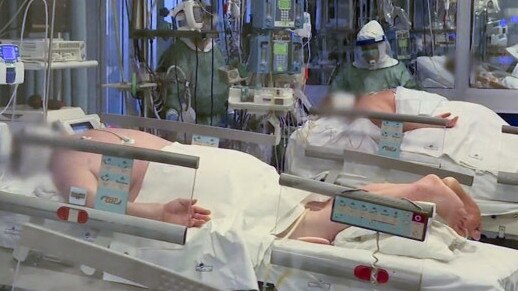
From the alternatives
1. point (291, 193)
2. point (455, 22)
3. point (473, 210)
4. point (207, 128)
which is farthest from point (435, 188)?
point (455, 22)

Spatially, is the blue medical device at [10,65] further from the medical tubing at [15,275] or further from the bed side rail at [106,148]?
the medical tubing at [15,275]

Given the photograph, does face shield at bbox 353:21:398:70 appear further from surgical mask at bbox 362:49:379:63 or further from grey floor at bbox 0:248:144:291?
grey floor at bbox 0:248:144:291

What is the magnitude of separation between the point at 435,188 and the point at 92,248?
1.11 m

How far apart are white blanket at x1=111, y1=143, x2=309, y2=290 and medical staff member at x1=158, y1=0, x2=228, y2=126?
140 cm

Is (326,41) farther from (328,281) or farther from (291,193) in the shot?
(328,281)

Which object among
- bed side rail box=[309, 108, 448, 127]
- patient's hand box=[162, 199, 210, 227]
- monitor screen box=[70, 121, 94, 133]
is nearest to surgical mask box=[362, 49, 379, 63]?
bed side rail box=[309, 108, 448, 127]

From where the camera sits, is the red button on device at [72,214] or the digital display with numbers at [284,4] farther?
the digital display with numbers at [284,4]

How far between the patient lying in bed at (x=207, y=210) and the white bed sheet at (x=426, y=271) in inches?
6.2

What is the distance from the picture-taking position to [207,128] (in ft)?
9.79

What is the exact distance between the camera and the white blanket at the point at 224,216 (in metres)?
2.06

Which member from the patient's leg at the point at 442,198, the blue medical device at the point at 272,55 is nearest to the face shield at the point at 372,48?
the blue medical device at the point at 272,55

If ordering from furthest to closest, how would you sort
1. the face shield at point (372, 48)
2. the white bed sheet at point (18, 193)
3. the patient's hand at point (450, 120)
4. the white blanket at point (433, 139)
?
the face shield at point (372, 48), the patient's hand at point (450, 120), the white blanket at point (433, 139), the white bed sheet at point (18, 193)

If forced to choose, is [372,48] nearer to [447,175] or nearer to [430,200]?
[447,175]

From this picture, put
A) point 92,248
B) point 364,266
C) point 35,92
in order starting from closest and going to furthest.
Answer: point 92,248 → point 364,266 → point 35,92
